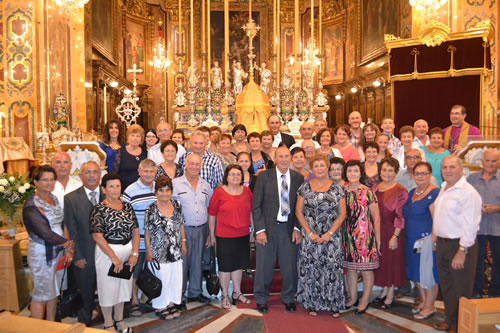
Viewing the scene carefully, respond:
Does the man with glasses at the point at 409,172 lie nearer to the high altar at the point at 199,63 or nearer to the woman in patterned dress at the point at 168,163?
the woman in patterned dress at the point at 168,163

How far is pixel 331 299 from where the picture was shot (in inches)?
180

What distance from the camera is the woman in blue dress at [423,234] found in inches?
177

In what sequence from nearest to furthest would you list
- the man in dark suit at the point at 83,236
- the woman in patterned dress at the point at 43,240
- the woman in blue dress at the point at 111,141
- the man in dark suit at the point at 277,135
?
the woman in patterned dress at the point at 43,240
the man in dark suit at the point at 83,236
the woman in blue dress at the point at 111,141
the man in dark suit at the point at 277,135

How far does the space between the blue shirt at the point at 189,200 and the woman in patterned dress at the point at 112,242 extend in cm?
70

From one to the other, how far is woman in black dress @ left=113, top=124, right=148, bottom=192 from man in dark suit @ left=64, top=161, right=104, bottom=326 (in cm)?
100

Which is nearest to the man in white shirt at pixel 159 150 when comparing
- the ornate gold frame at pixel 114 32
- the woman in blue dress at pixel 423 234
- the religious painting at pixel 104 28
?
the woman in blue dress at pixel 423 234

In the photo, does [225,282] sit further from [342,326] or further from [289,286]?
[342,326]

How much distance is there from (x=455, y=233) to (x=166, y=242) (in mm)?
2681

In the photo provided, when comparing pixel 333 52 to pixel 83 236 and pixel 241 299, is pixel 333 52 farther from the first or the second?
pixel 83 236

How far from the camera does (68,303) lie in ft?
14.1

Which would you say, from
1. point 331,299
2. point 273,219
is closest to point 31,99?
point 273,219

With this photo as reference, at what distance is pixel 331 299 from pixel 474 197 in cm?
168

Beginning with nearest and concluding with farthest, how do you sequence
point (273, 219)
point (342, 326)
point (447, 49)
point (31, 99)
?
point (342, 326) → point (273, 219) → point (31, 99) → point (447, 49)

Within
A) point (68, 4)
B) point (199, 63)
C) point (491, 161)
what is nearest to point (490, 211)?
point (491, 161)
